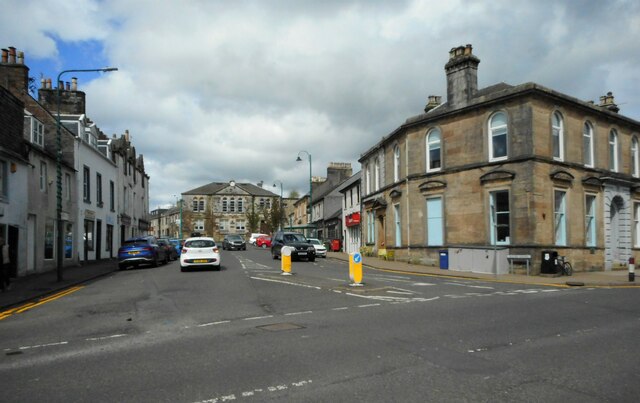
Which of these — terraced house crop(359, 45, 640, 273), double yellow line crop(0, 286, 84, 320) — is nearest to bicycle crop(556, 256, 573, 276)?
terraced house crop(359, 45, 640, 273)

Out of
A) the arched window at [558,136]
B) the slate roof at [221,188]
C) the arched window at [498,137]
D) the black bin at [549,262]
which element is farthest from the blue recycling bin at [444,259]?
the slate roof at [221,188]

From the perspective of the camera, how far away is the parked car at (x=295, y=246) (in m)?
30.0

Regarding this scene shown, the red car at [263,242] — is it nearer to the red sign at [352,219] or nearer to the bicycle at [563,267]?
the red sign at [352,219]

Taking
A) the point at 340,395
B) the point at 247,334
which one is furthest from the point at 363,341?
the point at 340,395

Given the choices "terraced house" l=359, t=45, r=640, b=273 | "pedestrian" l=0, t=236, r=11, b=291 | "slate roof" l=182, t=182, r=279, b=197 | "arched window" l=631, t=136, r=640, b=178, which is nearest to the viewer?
"pedestrian" l=0, t=236, r=11, b=291

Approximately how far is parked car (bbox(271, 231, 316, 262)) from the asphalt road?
17.1 m

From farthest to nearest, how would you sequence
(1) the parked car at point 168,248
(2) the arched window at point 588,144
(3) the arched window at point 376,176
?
(3) the arched window at point 376,176, (1) the parked car at point 168,248, (2) the arched window at point 588,144

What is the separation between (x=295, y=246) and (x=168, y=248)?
809 centimetres

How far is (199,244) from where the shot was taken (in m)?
22.1

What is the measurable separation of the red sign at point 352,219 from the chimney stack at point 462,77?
16244mm

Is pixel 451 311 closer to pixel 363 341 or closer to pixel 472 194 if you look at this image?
pixel 363 341

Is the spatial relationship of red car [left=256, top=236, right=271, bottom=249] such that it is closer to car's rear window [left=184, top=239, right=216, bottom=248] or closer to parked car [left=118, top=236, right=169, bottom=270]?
parked car [left=118, top=236, right=169, bottom=270]

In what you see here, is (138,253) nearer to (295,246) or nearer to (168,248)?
(168,248)

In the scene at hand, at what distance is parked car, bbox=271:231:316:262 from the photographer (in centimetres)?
2995
